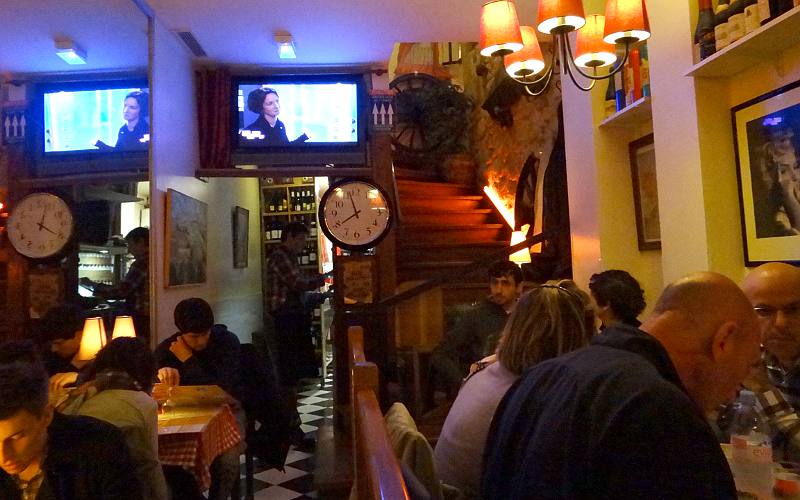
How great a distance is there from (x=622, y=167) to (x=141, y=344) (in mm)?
3107

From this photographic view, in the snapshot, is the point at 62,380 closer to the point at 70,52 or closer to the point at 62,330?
the point at 62,330

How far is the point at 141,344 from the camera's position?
2.37 metres

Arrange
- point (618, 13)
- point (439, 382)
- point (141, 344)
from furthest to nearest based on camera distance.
Result: point (439, 382) → point (618, 13) → point (141, 344)

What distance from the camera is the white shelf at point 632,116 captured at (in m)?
3.41

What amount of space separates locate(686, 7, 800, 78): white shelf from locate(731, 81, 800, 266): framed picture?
167 mm

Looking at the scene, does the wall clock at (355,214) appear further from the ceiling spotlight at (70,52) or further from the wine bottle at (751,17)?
the wine bottle at (751,17)

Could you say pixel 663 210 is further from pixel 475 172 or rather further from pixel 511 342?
pixel 475 172

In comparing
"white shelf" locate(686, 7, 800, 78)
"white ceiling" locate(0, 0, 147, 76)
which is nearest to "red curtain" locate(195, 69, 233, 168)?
"white ceiling" locate(0, 0, 147, 76)

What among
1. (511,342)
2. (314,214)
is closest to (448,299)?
(511,342)

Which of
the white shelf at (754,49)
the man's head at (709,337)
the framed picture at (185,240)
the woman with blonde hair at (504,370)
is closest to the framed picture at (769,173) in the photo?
the white shelf at (754,49)

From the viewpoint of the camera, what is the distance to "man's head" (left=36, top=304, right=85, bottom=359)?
2.62 meters

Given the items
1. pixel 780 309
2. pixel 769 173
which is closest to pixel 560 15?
pixel 769 173

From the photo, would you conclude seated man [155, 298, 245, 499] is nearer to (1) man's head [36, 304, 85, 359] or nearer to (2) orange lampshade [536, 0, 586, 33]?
(1) man's head [36, 304, 85, 359]

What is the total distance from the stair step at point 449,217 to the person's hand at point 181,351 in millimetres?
3992
